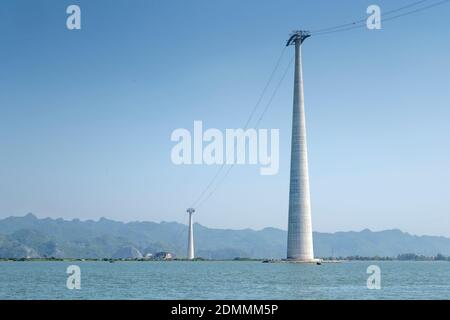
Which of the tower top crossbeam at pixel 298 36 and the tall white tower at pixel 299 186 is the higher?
the tower top crossbeam at pixel 298 36

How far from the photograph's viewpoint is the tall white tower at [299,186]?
528 ft

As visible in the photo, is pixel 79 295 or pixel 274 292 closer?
pixel 79 295

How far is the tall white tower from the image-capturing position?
16100 cm

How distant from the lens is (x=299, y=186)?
161 meters

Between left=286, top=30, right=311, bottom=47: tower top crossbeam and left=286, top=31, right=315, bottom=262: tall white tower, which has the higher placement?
left=286, top=30, right=311, bottom=47: tower top crossbeam

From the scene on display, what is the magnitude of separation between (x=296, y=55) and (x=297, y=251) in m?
54.3

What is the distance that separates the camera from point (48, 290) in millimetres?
80000
